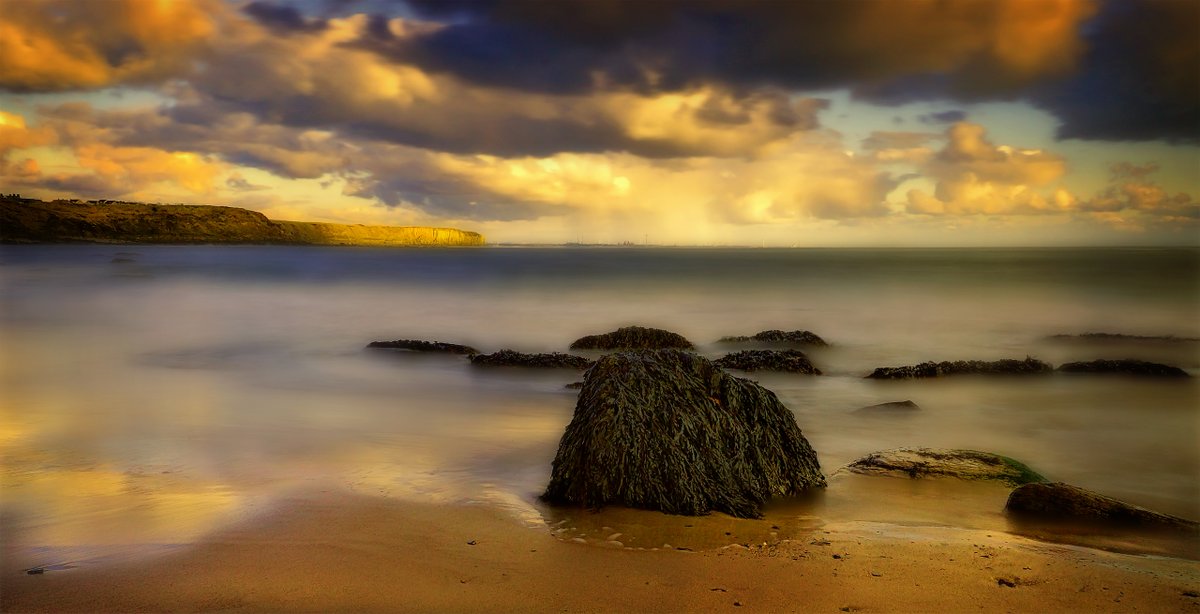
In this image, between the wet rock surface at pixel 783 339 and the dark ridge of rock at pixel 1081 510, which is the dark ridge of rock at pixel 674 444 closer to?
the dark ridge of rock at pixel 1081 510

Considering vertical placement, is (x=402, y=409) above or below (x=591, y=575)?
below

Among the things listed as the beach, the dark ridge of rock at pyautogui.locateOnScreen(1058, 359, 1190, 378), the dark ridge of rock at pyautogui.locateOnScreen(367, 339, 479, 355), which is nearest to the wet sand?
the beach

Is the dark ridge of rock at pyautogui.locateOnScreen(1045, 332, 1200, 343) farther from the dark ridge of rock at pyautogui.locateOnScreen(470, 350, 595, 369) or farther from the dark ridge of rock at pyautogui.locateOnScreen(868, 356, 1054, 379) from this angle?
the dark ridge of rock at pyautogui.locateOnScreen(470, 350, 595, 369)

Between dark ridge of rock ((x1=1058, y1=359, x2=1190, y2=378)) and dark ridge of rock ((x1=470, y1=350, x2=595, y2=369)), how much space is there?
8.18 m

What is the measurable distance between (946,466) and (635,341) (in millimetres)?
8928

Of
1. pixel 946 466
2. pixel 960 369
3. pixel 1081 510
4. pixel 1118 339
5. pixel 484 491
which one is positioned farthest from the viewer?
pixel 1118 339

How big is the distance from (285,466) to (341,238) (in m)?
202

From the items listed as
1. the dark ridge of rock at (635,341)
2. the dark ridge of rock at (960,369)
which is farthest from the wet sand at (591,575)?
the dark ridge of rock at (635,341)

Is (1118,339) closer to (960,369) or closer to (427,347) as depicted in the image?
(960,369)

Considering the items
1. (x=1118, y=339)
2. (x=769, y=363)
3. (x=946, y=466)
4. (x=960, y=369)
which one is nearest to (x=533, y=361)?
(x=769, y=363)

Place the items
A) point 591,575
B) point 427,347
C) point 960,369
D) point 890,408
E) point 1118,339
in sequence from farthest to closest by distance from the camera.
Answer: point 1118,339 → point 427,347 → point 960,369 → point 890,408 → point 591,575

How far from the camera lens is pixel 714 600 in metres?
4.29

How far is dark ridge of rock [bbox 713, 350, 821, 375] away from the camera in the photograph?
1309 centimetres

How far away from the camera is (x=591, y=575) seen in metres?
4.67
